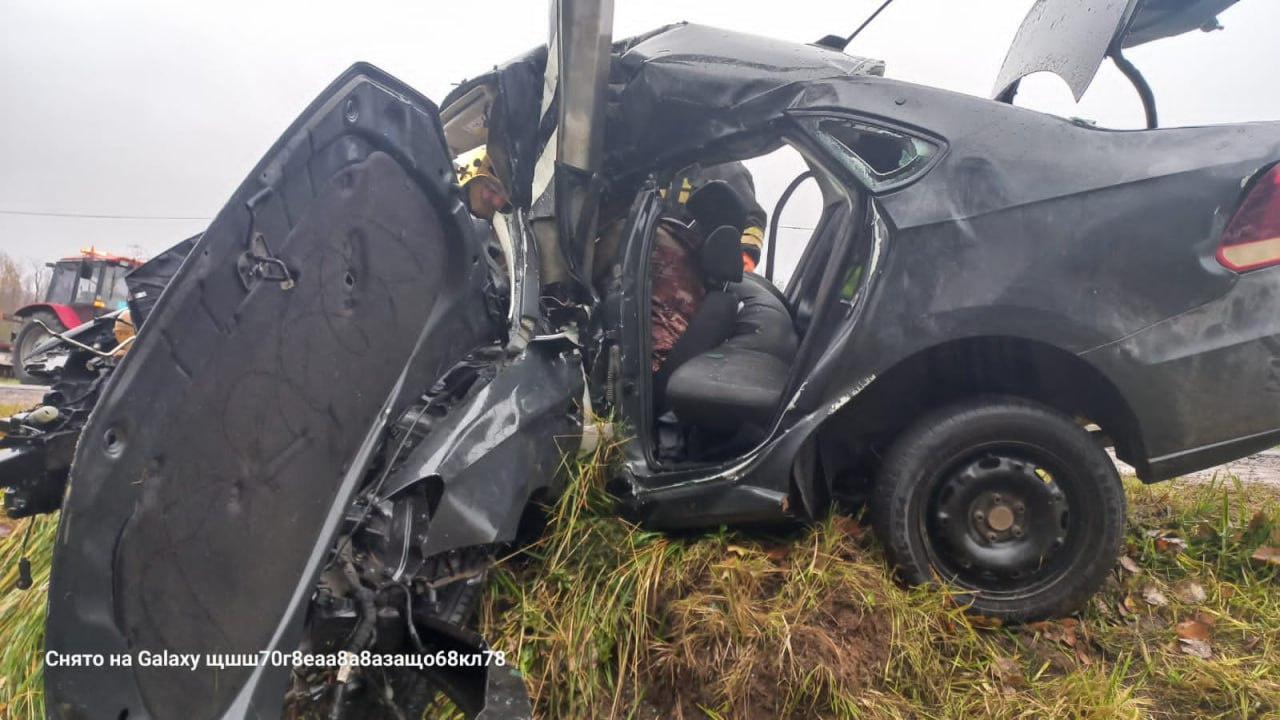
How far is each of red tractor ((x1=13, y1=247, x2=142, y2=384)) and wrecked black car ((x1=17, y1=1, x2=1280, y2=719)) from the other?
42.1ft

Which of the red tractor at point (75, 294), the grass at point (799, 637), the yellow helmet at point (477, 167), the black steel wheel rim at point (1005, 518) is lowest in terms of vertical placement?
the red tractor at point (75, 294)

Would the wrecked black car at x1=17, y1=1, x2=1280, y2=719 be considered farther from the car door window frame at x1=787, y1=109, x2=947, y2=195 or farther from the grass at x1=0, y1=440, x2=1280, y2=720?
the grass at x1=0, y1=440, x2=1280, y2=720

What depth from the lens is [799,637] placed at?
188cm

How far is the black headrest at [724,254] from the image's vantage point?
2.53 m

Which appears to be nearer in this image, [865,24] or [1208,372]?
[1208,372]

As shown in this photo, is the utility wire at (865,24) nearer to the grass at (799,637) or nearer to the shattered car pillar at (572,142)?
the shattered car pillar at (572,142)

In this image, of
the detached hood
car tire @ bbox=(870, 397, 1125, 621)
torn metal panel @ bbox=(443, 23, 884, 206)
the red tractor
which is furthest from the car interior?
the red tractor

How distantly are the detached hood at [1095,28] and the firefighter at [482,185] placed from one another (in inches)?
80.9

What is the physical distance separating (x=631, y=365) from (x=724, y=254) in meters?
0.55

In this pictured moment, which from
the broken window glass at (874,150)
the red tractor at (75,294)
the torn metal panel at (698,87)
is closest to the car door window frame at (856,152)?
the broken window glass at (874,150)

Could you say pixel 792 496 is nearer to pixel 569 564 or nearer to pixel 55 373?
pixel 569 564

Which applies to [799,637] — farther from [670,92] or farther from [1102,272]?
[670,92]

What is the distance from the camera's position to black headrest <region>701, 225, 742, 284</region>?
253cm

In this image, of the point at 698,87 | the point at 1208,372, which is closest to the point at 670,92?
the point at 698,87
